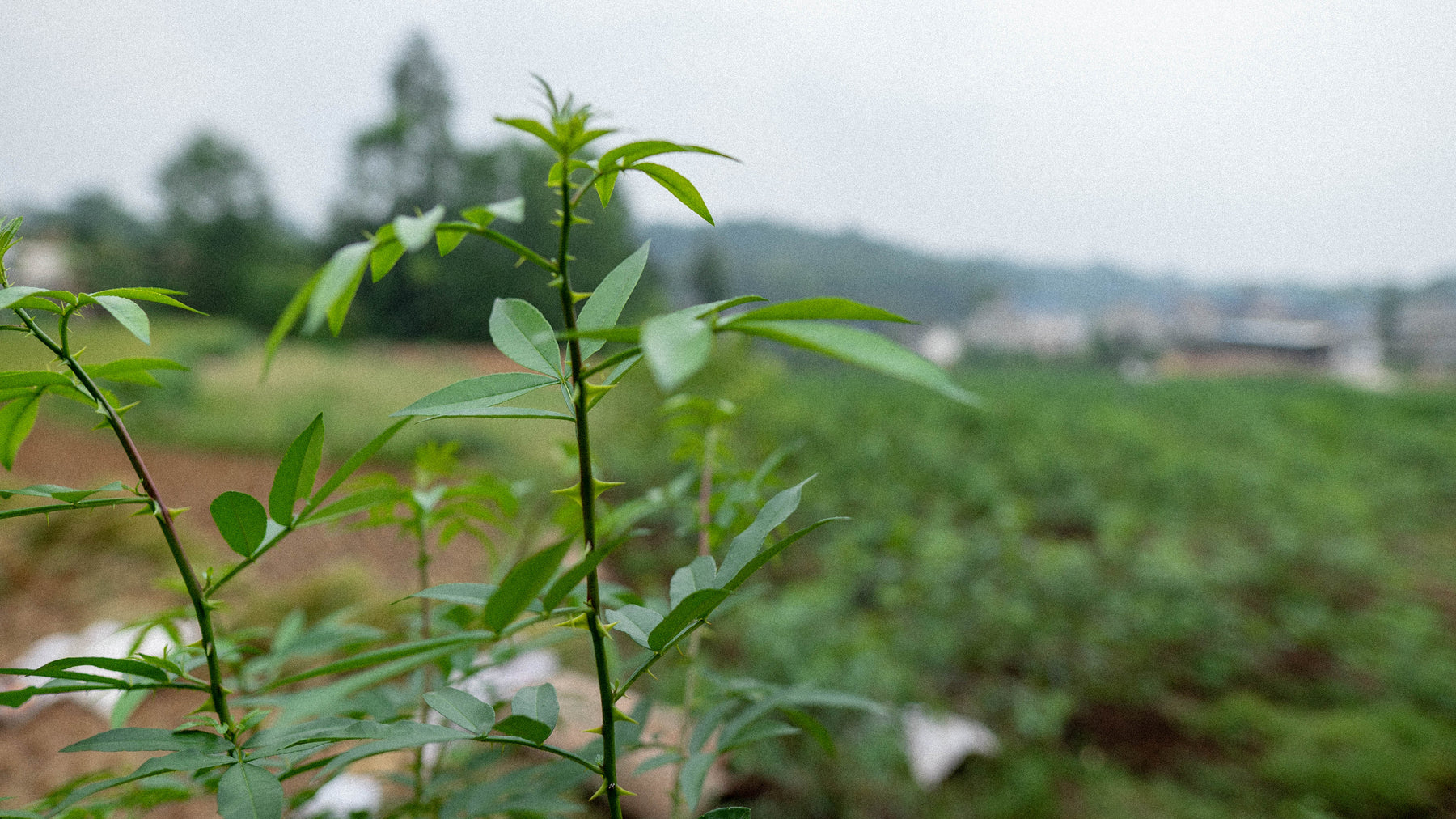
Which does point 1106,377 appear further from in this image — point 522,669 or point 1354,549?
point 522,669

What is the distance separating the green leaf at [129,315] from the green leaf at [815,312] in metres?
0.19

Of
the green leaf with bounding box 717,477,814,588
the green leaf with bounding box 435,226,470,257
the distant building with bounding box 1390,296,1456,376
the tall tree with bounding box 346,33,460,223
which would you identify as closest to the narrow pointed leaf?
the green leaf with bounding box 435,226,470,257

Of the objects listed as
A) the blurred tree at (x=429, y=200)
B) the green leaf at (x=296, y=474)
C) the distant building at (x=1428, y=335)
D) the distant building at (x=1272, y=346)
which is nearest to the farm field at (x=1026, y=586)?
the green leaf at (x=296, y=474)

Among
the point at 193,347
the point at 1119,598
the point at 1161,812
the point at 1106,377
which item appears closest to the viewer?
the point at 1161,812

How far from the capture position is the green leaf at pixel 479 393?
200 millimetres

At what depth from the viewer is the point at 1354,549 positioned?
217 centimetres

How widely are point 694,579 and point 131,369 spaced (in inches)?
8.8

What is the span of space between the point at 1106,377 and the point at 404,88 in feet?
35.1

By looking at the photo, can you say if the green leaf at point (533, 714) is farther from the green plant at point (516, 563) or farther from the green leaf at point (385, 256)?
the green leaf at point (385, 256)

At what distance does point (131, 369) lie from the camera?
10.1 inches

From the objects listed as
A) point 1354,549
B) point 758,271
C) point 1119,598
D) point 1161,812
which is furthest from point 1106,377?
point 1161,812

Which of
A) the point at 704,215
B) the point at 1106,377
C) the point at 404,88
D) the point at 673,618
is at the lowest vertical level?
the point at 1106,377

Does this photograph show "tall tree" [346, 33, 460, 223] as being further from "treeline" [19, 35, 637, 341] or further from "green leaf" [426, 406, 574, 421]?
"green leaf" [426, 406, 574, 421]

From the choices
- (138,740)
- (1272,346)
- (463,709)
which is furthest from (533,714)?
(1272,346)
